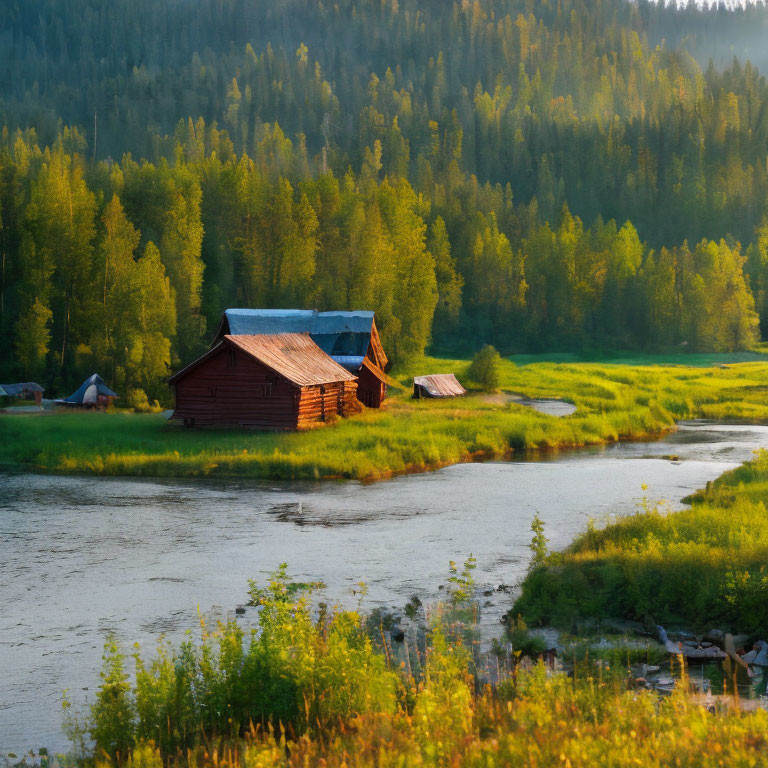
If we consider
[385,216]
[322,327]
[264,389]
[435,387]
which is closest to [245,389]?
[264,389]

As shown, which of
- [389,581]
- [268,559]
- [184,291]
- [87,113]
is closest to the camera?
[389,581]

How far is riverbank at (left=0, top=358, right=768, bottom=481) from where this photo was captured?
36750 mm

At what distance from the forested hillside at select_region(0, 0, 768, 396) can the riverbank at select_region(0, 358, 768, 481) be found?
17.5 metres

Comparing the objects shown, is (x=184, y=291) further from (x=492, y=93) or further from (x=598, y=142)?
(x=492, y=93)

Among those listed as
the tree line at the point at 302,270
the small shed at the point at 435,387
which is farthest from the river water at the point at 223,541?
the tree line at the point at 302,270

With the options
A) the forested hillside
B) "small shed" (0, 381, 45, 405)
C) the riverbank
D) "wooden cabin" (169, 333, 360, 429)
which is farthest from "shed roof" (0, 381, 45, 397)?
"wooden cabin" (169, 333, 360, 429)

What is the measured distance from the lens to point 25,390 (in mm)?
60344

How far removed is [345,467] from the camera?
119ft

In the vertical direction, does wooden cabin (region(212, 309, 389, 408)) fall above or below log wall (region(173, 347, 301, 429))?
above

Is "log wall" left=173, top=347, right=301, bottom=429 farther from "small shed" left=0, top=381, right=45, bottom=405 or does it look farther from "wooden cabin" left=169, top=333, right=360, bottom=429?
"small shed" left=0, top=381, right=45, bottom=405

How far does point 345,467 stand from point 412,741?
89.3 ft

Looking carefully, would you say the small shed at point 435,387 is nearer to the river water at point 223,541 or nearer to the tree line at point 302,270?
the tree line at point 302,270

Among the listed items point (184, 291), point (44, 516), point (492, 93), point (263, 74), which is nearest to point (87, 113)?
point (263, 74)

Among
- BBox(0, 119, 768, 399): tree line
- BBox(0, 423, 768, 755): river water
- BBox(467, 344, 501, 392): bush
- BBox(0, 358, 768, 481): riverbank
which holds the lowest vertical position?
BBox(0, 423, 768, 755): river water
